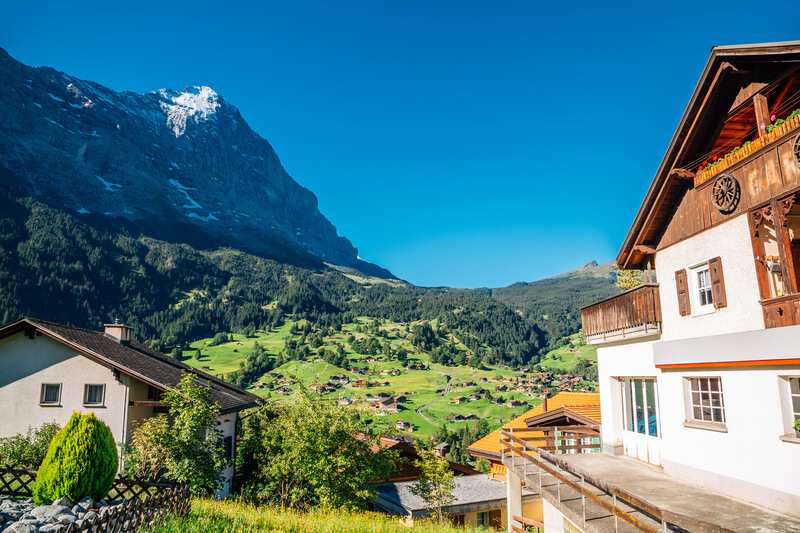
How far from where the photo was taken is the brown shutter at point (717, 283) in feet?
37.5

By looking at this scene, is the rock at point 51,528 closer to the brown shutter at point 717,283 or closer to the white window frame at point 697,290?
the brown shutter at point 717,283

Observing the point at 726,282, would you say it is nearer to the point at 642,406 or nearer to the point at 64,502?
the point at 642,406

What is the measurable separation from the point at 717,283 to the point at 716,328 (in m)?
1.10

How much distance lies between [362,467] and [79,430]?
1148 centimetres

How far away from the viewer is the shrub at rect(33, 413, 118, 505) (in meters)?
11.6

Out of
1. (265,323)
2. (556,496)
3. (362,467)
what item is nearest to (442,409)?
(265,323)

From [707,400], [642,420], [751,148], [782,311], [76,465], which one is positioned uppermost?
[751,148]

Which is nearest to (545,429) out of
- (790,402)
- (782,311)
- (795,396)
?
(790,402)

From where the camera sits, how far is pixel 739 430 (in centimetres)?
1005

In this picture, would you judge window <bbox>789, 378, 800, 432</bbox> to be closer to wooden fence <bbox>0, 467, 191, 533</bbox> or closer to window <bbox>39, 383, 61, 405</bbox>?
wooden fence <bbox>0, 467, 191, 533</bbox>

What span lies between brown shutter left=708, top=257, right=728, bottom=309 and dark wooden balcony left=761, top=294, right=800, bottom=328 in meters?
1.31

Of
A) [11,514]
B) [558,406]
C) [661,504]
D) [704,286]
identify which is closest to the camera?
[661,504]

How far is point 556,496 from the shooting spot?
11609mm

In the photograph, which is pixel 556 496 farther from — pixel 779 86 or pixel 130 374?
pixel 130 374
